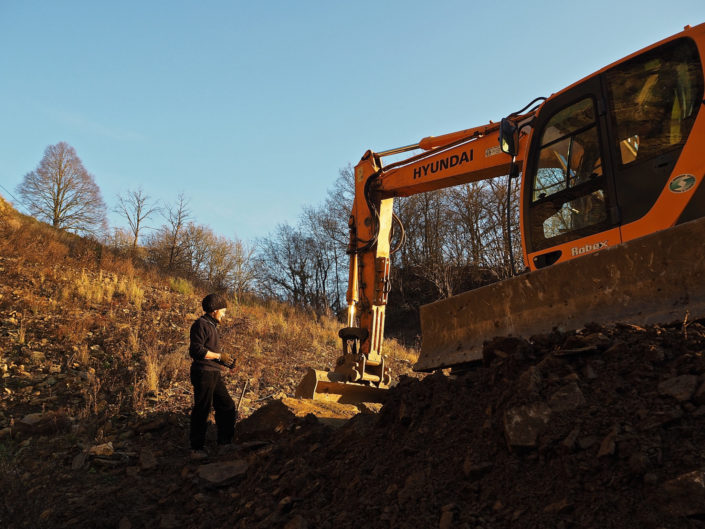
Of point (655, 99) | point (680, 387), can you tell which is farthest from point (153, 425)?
point (655, 99)

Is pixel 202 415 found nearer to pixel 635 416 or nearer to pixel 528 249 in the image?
pixel 528 249

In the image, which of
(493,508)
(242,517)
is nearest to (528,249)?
(493,508)

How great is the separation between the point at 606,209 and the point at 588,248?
0.38 meters

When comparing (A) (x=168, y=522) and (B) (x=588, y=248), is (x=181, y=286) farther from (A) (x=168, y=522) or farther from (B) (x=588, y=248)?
(B) (x=588, y=248)

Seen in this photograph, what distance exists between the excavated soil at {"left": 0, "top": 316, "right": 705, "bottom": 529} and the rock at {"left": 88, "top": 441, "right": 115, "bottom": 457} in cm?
46

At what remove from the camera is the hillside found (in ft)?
8.36

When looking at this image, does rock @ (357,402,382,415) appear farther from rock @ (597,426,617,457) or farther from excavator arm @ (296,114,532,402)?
rock @ (597,426,617,457)

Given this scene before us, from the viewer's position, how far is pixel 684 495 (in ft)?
7.47

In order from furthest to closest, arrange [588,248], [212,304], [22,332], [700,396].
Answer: [22,332] < [212,304] < [588,248] < [700,396]

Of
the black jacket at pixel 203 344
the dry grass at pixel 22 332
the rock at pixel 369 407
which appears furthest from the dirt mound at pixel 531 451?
the dry grass at pixel 22 332

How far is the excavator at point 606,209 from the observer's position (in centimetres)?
375

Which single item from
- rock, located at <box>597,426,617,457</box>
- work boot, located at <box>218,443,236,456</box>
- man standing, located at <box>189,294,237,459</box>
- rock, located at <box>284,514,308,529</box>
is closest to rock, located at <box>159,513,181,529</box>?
rock, located at <box>284,514,308,529</box>

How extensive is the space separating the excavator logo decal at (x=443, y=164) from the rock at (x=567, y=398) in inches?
166

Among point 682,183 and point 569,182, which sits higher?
point 569,182
